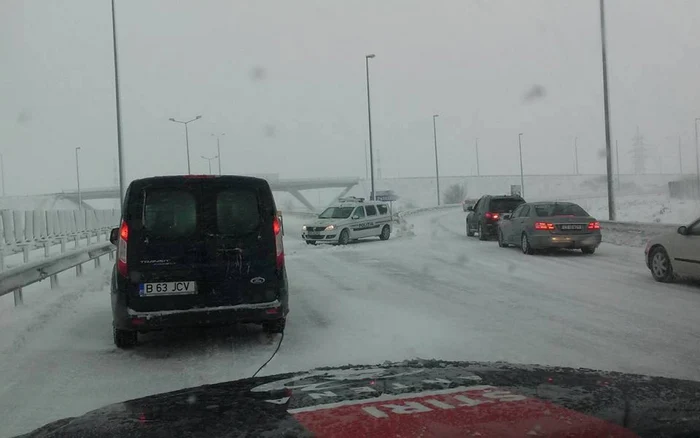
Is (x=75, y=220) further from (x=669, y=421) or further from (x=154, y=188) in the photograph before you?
(x=669, y=421)

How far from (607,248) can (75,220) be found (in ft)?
69.8

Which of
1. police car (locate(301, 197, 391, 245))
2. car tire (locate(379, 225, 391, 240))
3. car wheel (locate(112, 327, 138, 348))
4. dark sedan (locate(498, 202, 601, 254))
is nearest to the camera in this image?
car wheel (locate(112, 327, 138, 348))

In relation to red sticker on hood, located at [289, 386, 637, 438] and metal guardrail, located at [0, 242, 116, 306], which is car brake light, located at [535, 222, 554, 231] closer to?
metal guardrail, located at [0, 242, 116, 306]

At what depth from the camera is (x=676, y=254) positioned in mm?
10438

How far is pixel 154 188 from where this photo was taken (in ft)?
21.4

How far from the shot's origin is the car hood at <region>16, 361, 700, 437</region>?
2.52 meters

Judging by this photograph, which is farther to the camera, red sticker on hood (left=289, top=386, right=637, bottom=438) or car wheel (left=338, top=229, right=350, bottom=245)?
car wheel (left=338, top=229, right=350, bottom=245)

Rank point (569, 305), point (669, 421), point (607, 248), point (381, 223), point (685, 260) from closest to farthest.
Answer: point (669, 421), point (569, 305), point (685, 260), point (607, 248), point (381, 223)

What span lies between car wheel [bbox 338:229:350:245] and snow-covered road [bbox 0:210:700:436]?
11898 mm

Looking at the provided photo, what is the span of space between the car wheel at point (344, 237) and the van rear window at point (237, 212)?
17573 millimetres

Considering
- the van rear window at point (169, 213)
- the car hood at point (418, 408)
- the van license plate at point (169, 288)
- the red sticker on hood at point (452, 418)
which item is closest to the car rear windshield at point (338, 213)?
the van rear window at point (169, 213)

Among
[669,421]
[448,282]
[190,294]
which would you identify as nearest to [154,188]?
[190,294]

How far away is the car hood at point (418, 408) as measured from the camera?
2.52m

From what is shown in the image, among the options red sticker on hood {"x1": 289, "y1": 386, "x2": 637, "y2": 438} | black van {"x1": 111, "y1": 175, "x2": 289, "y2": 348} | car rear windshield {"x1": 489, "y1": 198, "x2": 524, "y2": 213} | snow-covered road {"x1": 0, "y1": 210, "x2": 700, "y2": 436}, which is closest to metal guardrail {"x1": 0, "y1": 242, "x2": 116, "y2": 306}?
snow-covered road {"x1": 0, "y1": 210, "x2": 700, "y2": 436}
